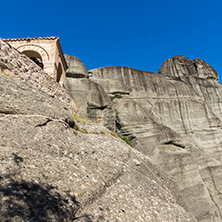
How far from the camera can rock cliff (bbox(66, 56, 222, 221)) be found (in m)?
15.4

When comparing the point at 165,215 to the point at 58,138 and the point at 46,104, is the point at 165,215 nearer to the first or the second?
the point at 58,138

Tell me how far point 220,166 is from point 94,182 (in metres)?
20.1

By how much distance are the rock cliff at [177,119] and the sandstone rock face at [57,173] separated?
4.50 meters

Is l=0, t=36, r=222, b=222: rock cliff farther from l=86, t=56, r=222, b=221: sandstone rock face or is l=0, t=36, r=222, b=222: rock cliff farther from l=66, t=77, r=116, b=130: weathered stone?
l=66, t=77, r=116, b=130: weathered stone

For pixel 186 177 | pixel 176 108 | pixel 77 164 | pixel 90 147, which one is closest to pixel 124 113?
pixel 186 177

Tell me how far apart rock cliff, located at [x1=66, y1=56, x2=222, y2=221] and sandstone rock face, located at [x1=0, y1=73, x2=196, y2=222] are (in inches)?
177

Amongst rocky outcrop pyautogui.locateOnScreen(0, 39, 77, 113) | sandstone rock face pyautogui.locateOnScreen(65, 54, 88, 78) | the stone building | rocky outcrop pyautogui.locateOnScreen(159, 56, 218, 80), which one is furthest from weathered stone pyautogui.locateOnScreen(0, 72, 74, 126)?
rocky outcrop pyautogui.locateOnScreen(159, 56, 218, 80)

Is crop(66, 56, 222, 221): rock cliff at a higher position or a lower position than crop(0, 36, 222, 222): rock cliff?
higher

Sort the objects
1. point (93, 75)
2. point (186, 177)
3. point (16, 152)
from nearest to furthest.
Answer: point (16, 152)
point (186, 177)
point (93, 75)

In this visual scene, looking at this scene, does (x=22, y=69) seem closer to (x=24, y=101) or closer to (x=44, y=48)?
(x=24, y=101)

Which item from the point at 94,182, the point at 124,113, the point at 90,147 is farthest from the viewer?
the point at 124,113

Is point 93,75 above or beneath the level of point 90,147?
above

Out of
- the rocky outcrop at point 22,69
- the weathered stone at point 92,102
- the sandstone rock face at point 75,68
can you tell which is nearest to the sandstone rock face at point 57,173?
the rocky outcrop at point 22,69

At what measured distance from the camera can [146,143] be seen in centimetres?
1728
